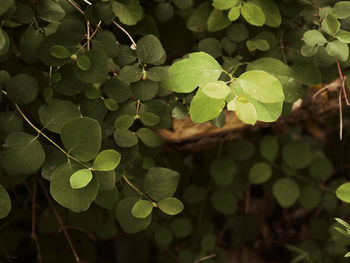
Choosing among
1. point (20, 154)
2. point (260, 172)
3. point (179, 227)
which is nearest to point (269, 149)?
point (260, 172)

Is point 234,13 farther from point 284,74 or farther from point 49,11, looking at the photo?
point 49,11

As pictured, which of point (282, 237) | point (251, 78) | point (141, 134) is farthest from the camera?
point (282, 237)

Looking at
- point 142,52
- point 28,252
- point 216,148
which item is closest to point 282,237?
point 216,148

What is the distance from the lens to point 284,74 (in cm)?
118

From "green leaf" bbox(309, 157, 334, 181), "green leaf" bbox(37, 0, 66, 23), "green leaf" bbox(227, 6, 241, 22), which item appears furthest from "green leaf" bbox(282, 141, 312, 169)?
"green leaf" bbox(37, 0, 66, 23)

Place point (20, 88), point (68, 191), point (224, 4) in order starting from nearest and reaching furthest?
point (68, 191) → point (20, 88) → point (224, 4)

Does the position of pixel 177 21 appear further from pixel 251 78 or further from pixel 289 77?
pixel 251 78

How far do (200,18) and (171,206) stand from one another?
1.98 ft

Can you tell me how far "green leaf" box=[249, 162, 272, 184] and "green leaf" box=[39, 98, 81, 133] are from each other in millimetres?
886

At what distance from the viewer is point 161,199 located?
3.73 ft

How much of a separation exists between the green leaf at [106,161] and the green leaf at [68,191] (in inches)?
1.2

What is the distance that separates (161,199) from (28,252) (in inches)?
34.8

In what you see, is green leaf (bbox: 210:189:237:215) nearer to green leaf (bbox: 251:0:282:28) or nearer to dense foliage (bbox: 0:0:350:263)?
dense foliage (bbox: 0:0:350:263)

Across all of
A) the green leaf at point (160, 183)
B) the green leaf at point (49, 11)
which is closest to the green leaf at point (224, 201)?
the green leaf at point (160, 183)
